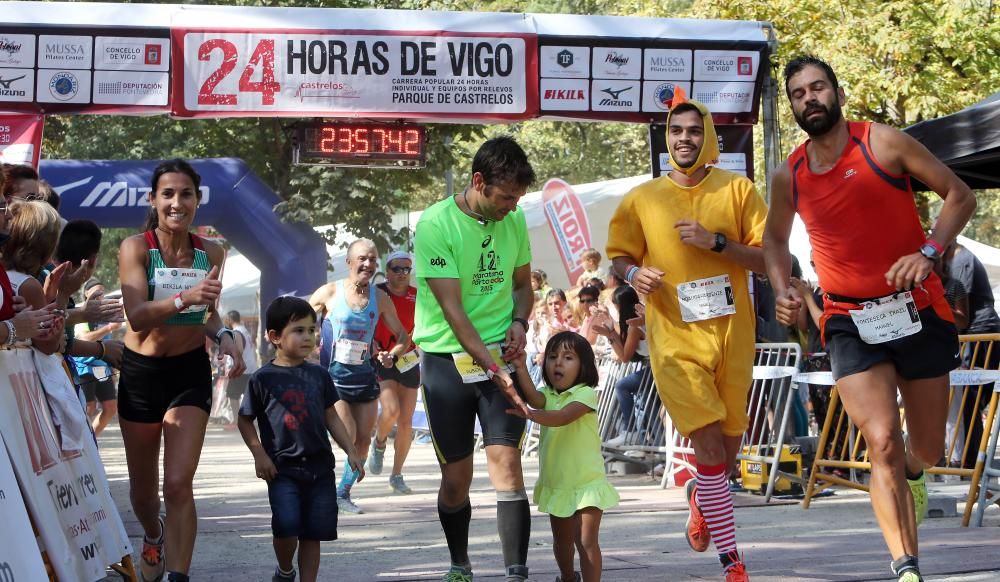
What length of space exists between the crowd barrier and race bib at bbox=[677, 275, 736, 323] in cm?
249

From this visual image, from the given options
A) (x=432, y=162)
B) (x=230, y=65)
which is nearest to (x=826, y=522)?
(x=230, y=65)

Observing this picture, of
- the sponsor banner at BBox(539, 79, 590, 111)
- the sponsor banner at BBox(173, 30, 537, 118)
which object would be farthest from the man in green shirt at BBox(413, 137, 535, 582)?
the sponsor banner at BBox(539, 79, 590, 111)

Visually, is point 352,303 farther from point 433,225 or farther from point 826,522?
point 433,225

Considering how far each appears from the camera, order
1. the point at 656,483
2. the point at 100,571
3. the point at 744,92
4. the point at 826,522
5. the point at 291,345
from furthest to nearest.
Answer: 1. the point at 744,92
2. the point at 656,483
3. the point at 826,522
4. the point at 291,345
5. the point at 100,571

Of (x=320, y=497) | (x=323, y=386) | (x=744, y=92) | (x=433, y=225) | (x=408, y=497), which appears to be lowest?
(x=408, y=497)

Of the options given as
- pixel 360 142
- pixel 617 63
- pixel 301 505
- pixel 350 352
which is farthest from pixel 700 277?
pixel 360 142

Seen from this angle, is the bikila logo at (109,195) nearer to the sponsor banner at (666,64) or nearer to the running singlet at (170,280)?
the sponsor banner at (666,64)

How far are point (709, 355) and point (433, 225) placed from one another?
1.35 m

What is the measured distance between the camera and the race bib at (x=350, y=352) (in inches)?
406

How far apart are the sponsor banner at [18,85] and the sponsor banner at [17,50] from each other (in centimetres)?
6

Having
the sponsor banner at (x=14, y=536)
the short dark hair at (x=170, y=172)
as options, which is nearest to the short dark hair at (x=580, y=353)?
the short dark hair at (x=170, y=172)

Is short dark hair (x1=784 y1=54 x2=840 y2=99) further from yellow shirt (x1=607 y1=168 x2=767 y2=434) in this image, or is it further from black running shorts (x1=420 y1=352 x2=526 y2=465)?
black running shorts (x1=420 y1=352 x2=526 y2=465)

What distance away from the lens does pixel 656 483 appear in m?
12.1

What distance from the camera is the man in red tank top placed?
5.36 meters
